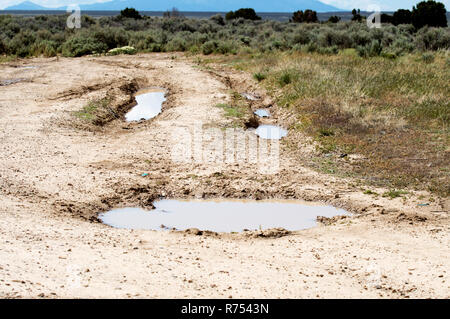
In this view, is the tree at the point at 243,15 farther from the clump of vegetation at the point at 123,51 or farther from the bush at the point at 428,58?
the bush at the point at 428,58

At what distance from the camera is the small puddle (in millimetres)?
16359

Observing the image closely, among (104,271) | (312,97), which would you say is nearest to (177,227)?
(104,271)

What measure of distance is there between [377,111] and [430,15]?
34.1 meters

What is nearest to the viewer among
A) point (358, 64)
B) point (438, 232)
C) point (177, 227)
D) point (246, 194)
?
point (438, 232)

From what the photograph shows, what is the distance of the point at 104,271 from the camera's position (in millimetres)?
5910

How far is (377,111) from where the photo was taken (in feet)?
46.3

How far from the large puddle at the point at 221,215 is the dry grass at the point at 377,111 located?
193 centimetres

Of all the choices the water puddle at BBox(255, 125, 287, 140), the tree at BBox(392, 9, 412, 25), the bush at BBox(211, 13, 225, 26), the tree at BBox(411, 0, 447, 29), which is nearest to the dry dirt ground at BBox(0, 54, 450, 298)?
the water puddle at BBox(255, 125, 287, 140)

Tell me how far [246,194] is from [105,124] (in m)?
6.57

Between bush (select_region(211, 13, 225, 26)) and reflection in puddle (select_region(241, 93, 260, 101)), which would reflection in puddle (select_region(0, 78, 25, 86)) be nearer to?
reflection in puddle (select_region(241, 93, 260, 101))

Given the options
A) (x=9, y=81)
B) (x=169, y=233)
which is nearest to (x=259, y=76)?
(x=9, y=81)

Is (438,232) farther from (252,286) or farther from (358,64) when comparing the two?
(358,64)

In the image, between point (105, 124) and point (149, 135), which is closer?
point (149, 135)

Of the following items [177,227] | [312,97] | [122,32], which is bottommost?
[177,227]
